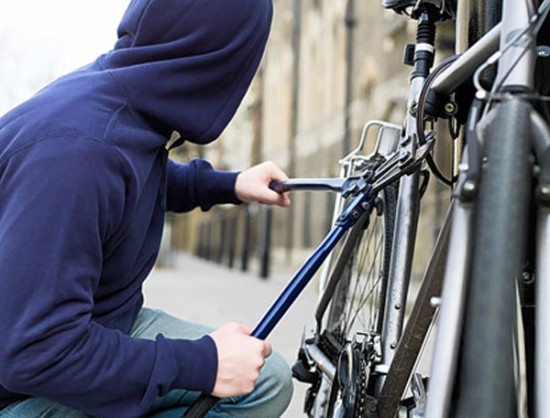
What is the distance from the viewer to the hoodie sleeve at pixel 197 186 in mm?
2092

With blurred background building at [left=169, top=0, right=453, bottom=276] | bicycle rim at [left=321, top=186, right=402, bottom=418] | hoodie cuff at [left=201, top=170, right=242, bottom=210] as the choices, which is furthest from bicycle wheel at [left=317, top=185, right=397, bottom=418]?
blurred background building at [left=169, top=0, right=453, bottom=276]

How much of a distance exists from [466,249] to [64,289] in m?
0.63

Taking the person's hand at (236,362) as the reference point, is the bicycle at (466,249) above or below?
above

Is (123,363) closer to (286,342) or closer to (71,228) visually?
(71,228)

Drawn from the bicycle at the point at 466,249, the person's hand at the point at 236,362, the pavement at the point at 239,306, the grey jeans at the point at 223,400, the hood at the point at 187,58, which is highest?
the hood at the point at 187,58

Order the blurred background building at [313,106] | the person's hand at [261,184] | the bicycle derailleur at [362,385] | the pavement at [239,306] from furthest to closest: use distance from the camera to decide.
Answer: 1. the blurred background building at [313,106]
2. the pavement at [239,306]
3. the person's hand at [261,184]
4. the bicycle derailleur at [362,385]

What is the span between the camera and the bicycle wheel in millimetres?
1663

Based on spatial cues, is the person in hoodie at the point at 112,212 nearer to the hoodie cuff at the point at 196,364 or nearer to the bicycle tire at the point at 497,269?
the hoodie cuff at the point at 196,364

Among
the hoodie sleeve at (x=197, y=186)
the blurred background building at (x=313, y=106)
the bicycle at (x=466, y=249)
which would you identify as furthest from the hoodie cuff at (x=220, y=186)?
the blurred background building at (x=313, y=106)

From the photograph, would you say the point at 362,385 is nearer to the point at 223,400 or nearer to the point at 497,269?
the point at 223,400

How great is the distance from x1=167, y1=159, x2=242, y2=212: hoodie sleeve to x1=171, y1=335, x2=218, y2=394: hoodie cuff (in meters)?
0.73

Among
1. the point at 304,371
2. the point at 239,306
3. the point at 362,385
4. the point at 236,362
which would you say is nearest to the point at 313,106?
→ the point at 239,306

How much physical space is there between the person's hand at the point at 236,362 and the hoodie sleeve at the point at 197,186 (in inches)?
27.3

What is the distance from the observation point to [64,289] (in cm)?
126
